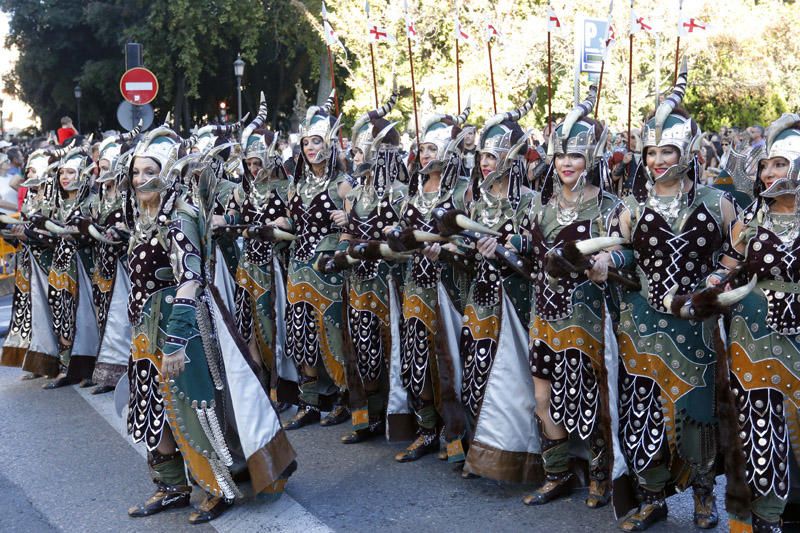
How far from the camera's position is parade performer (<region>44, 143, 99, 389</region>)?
8305 mm

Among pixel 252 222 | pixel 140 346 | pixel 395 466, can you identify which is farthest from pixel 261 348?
pixel 140 346

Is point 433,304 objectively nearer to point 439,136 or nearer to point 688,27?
point 439,136

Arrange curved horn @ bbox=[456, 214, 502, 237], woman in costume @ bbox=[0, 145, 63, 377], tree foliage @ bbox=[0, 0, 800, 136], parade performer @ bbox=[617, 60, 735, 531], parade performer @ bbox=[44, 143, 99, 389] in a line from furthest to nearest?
tree foliage @ bbox=[0, 0, 800, 136]
woman in costume @ bbox=[0, 145, 63, 377]
parade performer @ bbox=[44, 143, 99, 389]
curved horn @ bbox=[456, 214, 502, 237]
parade performer @ bbox=[617, 60, 735, 531]

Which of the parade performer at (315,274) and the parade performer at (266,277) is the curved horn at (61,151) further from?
the parade performer at (315,274)

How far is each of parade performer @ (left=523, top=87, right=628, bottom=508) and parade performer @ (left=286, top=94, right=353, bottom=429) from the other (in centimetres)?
198

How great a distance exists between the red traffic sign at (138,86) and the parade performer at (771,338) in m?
9.87

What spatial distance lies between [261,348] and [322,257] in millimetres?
1256

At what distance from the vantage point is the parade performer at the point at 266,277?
7.43 m

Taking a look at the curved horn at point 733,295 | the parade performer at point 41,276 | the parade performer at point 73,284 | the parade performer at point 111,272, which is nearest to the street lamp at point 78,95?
the parade performer at point 41,276

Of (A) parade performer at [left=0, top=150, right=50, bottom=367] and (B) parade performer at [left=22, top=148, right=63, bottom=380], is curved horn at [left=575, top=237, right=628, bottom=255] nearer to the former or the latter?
(B) parade performer at [left=22, top=148, right=63, bottom=380]

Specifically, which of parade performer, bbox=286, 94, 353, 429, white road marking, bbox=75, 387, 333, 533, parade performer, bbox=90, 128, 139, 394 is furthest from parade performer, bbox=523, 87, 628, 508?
parade performer, bbox=90, 128, 139, 394

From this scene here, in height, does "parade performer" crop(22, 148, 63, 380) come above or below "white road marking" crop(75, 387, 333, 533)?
above

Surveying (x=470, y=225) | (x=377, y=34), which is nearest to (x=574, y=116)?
(x=470, y=225)

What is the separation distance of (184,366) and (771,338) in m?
2.79
